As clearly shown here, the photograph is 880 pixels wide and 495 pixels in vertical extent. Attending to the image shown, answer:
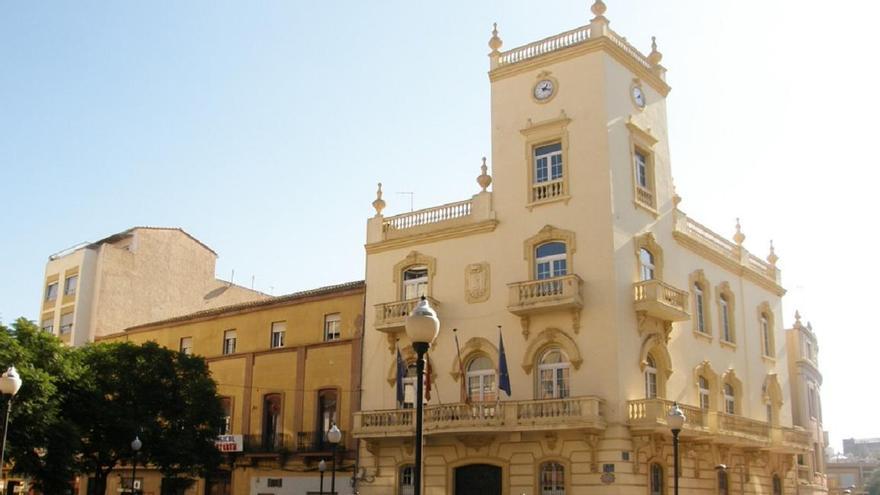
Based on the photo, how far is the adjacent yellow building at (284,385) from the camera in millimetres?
37438

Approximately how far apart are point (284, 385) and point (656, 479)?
15987mm

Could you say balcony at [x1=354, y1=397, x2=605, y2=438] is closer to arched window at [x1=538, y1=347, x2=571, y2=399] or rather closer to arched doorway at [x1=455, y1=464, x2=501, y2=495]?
arched window at [x1=538, y1=347, x2=571, y2=399]

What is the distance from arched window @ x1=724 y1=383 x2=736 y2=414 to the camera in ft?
122

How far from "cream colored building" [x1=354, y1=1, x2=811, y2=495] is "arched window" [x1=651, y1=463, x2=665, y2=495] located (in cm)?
7

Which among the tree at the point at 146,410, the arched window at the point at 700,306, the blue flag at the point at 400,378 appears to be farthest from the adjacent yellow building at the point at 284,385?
the arched window at the point at 700,306

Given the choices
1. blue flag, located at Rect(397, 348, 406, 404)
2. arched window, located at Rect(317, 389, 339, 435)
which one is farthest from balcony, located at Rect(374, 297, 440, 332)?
arched window, located at Rect(317, 389, 339, 435)

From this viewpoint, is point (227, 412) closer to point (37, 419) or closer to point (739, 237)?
point (37, 419)

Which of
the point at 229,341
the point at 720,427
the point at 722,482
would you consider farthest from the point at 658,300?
the point at 229,341

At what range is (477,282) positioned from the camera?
34.0 metres

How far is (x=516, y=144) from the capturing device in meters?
34.4

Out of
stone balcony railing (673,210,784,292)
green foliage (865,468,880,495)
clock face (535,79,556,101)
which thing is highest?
clock face (535,79,556,101)

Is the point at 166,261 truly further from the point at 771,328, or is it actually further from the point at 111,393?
the point at 771,328

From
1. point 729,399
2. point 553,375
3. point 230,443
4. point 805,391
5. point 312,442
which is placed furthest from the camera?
point 805,391

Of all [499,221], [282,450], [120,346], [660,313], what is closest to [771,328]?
[660,313]
